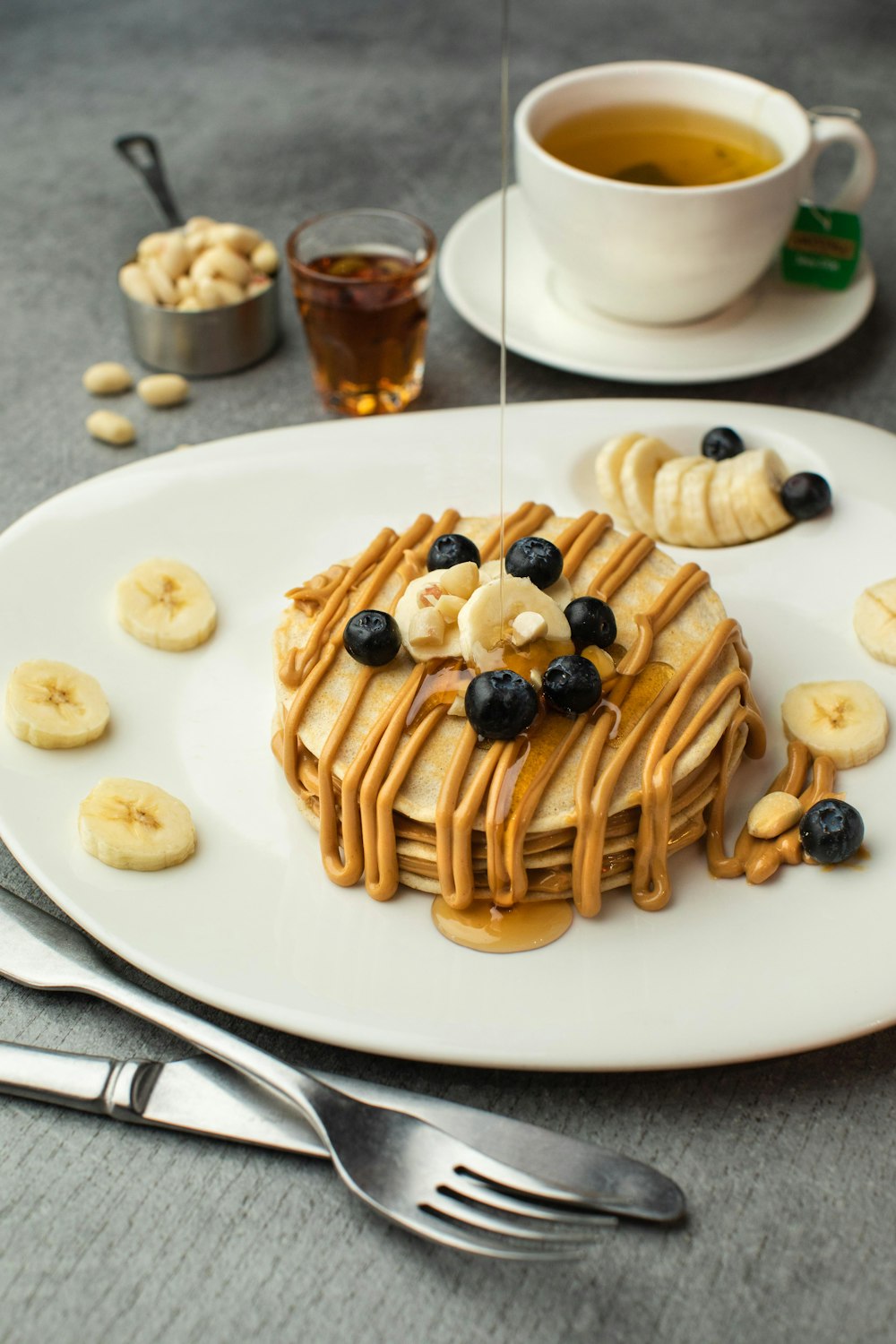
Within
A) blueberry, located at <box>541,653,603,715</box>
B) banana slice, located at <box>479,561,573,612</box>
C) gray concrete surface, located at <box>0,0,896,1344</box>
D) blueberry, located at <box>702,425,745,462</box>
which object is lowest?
gray concrete surface, located at <box>0,0,896,1344</box>

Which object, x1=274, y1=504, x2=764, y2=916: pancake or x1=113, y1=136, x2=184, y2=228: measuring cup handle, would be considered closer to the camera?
x1=274, y1=504, x2=764, y2=916: pancake

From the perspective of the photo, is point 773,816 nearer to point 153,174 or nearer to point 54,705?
point 54,705

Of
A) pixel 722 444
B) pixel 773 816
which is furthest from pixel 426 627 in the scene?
pixel 722 444

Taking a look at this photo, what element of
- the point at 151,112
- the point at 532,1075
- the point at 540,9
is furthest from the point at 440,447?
the point at 540,9

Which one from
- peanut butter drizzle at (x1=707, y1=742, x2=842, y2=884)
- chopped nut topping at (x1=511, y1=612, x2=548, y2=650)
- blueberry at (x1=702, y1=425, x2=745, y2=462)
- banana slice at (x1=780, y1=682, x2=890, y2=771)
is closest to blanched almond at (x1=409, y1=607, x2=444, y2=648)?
chopped nut topping at (x1=511, y1=612, x2=548, y2=650)

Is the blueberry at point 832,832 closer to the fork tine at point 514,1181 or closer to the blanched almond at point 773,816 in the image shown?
the blanched almond at point 773,816

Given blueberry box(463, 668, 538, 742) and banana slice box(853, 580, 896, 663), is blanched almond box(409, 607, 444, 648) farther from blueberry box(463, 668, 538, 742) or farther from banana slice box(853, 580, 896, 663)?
banana slice box(853, 580, 896, 663)
